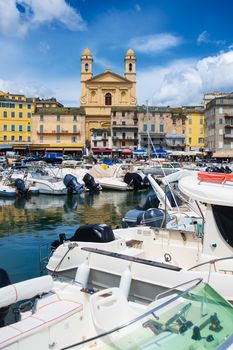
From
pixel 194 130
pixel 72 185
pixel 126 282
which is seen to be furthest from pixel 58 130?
pixel 126 282

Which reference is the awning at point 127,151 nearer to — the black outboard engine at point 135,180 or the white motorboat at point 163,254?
the black outboard engine at point 135,180

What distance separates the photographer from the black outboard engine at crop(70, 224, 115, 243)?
34.1 ft

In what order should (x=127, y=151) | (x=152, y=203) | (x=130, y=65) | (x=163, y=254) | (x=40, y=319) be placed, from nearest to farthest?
(x=40, y=319)
(x=163, y=254)
(x=152, y=203)
(x=127, y=151)
(x=130, y=65)

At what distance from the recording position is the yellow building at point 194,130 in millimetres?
86688

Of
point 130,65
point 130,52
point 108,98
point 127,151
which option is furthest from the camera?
point 130,52

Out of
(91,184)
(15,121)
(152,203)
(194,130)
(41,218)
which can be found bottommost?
(41,218)

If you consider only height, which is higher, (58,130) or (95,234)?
(58,130)

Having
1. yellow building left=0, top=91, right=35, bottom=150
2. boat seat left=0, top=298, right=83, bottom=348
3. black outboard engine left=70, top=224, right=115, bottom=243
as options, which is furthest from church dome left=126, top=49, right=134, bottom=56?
boat seat left=0, top=298, right=83, bottom=348

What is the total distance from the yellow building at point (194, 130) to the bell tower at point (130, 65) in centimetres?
1646

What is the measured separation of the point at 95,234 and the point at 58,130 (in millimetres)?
75148

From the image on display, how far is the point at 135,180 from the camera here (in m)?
41.3

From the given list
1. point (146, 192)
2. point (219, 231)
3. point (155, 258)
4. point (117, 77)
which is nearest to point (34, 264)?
point (155, 258)

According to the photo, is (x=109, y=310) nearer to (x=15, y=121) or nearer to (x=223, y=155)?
(x=223, y=155)

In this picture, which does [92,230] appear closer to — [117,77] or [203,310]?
[203,310]
